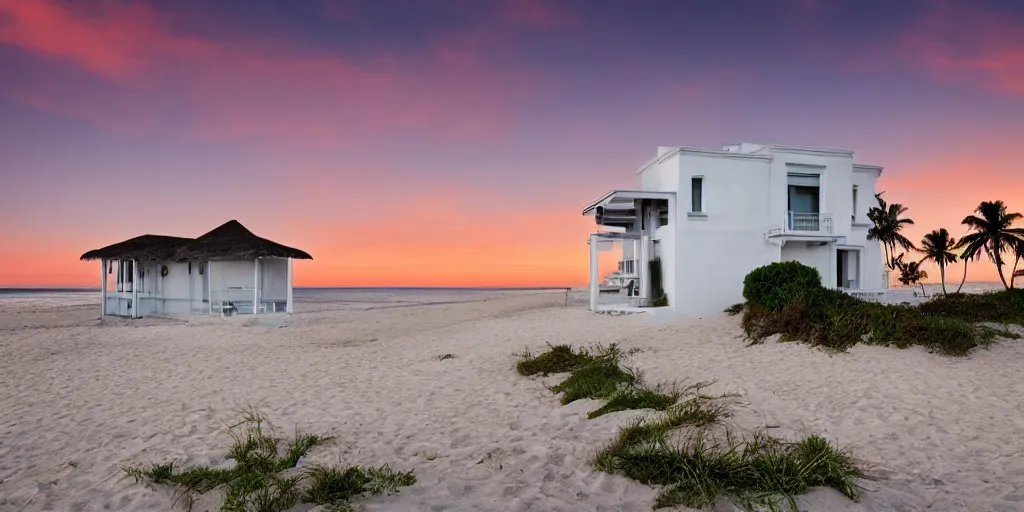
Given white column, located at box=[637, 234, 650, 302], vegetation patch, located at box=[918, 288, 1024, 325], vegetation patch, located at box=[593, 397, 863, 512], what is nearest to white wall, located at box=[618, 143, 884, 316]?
white column, located at box=[637, 234, 650, 302]

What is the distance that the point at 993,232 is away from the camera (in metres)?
25.5

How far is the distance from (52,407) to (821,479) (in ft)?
34.1

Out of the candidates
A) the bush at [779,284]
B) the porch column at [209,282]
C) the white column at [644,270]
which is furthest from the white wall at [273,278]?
the bush at [779,284]

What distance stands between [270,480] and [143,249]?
24.3 metres

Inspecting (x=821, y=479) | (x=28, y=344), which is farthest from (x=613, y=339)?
(x=28, y=344)

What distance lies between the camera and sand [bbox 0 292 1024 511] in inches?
189

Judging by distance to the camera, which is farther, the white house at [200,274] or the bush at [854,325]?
the white house at [200,274]

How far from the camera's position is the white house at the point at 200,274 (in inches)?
904

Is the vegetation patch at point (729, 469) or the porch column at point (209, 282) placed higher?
the porch column at point (209, 282)

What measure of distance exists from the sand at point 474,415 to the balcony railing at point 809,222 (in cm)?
845

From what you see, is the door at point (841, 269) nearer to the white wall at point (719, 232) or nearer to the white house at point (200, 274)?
the white wall at point (719, 232)

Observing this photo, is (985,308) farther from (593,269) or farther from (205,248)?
(205,248)

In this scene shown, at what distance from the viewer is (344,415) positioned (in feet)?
25.1

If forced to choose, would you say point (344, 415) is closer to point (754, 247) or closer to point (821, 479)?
point (821, 479)
